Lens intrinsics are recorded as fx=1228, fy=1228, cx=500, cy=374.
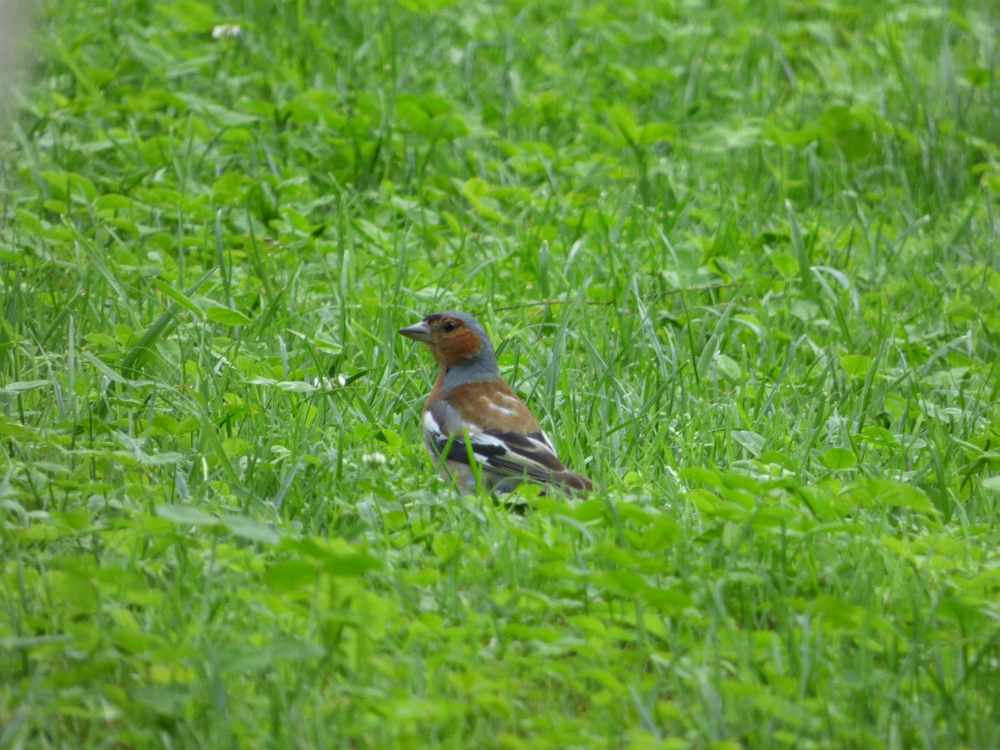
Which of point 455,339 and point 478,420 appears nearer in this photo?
point 478,420

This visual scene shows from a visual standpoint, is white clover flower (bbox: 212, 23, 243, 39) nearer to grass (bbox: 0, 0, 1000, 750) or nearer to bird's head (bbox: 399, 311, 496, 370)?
grass (bbox: 0, 0, 1000, 750)

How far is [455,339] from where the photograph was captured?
14.9 feet

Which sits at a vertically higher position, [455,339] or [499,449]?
[455,339]

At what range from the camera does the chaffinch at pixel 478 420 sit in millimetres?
3992

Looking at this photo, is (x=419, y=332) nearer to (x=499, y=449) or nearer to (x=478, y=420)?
(x=478, y=420)

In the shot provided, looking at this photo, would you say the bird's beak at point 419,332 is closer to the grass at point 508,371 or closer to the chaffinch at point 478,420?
the chaffinch at point 478,420

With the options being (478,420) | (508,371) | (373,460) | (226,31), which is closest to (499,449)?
(478,420)

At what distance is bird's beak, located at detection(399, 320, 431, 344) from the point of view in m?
4.63

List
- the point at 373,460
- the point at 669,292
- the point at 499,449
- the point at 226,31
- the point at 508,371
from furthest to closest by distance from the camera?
the point at 226,31 → the point at 669,292 → the point at 508,371 → the point at 499,449 → the point at 373,460

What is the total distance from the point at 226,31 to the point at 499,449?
4.20 meters

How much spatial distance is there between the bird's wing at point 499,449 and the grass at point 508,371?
111mm

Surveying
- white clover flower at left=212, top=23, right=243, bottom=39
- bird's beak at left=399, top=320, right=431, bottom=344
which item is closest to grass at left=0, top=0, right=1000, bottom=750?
white clover flower at left=212, top=23, right=243, bottom=39

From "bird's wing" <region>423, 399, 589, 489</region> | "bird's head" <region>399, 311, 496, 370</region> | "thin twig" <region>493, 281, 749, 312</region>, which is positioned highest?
"bird's head" <region>399, 311, 496, 370</region>

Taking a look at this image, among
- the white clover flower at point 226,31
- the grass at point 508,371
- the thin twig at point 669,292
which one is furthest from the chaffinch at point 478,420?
the white clover flower at point 226,31
